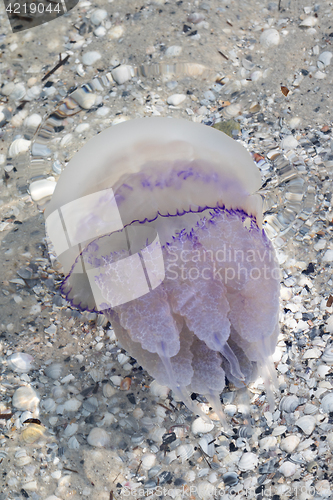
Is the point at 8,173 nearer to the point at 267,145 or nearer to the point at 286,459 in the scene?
the point at 267,145

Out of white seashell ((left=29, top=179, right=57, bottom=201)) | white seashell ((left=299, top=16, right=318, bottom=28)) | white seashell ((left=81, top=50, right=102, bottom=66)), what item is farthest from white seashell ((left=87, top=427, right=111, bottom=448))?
white seashell ((left=299, top=16, right=318, bottom=28))

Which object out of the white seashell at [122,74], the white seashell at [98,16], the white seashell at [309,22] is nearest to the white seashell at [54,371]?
the white seashell at [122,74]

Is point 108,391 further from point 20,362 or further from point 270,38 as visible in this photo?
point 270,38

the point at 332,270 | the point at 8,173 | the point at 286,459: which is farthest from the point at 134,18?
the point at 286,459

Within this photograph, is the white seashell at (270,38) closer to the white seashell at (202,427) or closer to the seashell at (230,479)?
the white seashell at (202,427)

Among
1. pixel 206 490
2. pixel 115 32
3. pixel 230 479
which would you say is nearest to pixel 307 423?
pixel 230 479

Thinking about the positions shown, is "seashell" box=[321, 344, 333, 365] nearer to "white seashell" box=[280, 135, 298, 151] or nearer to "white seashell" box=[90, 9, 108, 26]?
"white seashell" box=[280, 135, 298, 151]
